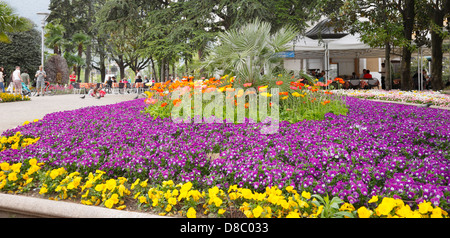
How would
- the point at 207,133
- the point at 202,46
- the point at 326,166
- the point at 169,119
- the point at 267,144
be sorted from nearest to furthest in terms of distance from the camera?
the point at 326,166 → the point at 267,144 → the point at 207,133 → the point at 169,119 → the point at 202,46

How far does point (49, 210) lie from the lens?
2838mm

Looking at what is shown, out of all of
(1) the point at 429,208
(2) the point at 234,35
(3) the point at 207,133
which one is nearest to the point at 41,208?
(3) the point at 207,133

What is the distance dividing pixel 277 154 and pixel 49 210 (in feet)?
6.90

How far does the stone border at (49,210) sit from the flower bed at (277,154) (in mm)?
680

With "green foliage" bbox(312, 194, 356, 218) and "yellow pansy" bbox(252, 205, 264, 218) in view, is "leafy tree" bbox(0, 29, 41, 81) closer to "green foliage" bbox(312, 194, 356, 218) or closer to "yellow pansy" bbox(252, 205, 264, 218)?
"yellow pansy" bbox(252, 205, 264, 218)

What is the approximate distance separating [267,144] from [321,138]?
609mm

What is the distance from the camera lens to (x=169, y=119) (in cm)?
559

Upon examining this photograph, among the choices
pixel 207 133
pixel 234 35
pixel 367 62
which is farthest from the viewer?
pixel 367 62

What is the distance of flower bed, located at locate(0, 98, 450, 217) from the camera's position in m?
2.84

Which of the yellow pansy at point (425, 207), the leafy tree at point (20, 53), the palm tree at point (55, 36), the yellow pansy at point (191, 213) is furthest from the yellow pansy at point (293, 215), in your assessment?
the palm tree at point (55, 36)

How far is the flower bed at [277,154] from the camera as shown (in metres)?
2.84

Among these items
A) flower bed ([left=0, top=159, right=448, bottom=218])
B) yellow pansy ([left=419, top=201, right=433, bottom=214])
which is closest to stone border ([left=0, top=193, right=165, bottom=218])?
flower bed ([left=0, top=159, right=448, bottom=218])

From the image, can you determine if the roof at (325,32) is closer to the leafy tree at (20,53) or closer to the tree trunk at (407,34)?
the tree trunk at (407,34)
